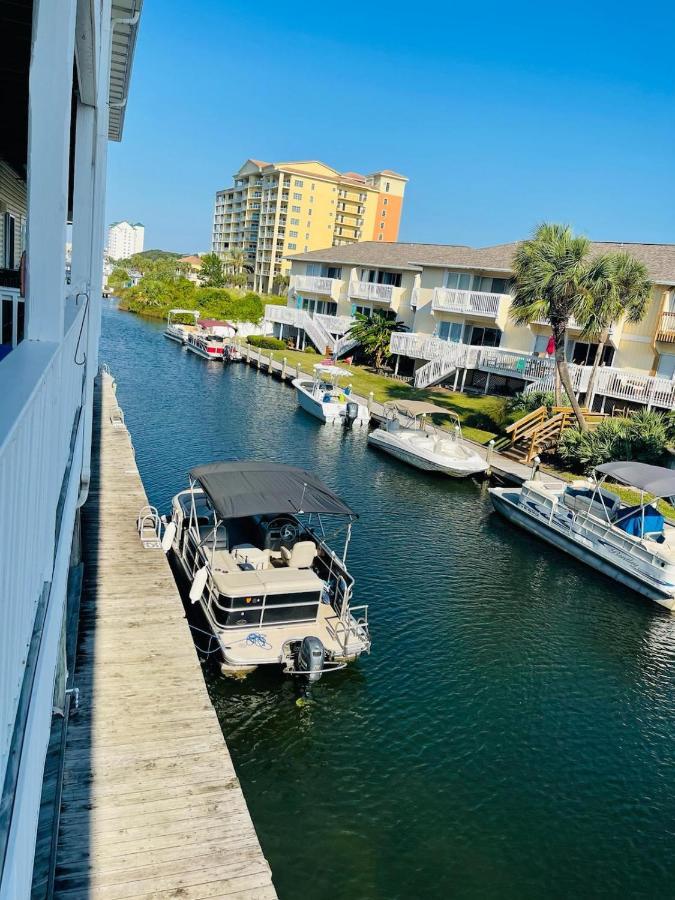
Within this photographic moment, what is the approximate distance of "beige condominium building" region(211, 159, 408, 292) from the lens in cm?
11769

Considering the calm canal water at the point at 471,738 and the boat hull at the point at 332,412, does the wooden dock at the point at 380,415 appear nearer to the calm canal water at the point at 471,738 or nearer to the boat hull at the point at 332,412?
Answer: the boat hull at the point at 332,412

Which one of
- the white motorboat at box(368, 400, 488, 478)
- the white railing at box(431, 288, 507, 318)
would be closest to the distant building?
the white railing at box(431, 288, 507, 318)

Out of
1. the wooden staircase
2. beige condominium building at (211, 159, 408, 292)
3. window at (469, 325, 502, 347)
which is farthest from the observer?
beige condominium building at (211, 159, 408, 292)

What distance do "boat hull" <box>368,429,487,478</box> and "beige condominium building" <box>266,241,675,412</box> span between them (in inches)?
335

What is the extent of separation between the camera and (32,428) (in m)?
2.85

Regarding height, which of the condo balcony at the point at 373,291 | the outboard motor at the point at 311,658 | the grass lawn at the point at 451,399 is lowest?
the outboard motor at the point at 311,658

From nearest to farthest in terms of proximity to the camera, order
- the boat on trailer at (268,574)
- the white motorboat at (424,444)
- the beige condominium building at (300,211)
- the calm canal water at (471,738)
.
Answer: the calm canal water at (471,738)
the boat on trailer at (268,574)
the white motorboat at (424,444)
the beige condominium building at (300,211)

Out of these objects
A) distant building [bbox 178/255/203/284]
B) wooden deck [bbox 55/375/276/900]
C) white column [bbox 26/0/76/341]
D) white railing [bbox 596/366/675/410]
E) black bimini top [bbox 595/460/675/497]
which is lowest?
wooden deck [bbox 55/375/276/900]

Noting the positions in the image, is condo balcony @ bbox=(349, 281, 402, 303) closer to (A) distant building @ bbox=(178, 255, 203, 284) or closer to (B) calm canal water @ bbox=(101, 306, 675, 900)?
(B) calm canal water @ bbox=(101, 306, 675, 900)

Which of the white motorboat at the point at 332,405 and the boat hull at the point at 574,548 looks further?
the white motorboat at the point at 332,405

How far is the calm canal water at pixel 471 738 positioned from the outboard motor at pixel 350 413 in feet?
47.7

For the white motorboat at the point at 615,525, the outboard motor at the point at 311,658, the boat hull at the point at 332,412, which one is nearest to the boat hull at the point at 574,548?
the white motorboat at the point at 615,525

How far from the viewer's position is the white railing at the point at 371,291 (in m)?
53.8

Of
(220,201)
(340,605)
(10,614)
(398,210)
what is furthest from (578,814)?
(220,201)
